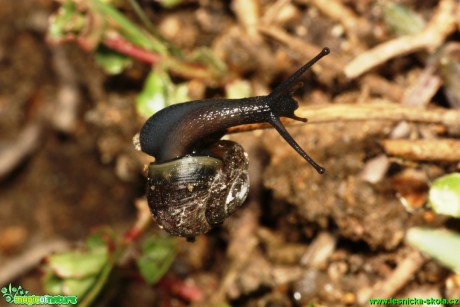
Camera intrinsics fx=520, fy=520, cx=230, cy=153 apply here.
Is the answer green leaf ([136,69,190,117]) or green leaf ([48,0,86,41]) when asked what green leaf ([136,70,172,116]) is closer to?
green leaf ([136,69,190,117])

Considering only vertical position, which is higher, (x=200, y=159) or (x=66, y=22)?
(x=66, y=22)

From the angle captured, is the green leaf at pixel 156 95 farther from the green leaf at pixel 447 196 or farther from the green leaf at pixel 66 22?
the green leaf at pixel 447 196

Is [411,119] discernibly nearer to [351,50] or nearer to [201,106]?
[351,50]

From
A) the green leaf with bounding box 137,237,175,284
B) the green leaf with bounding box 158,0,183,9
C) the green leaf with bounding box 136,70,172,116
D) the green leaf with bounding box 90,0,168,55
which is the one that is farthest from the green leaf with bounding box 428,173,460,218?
the green leaf with bounding box 158,0,183,9

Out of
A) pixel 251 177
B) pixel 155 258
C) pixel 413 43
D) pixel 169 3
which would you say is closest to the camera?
pixel 413 43

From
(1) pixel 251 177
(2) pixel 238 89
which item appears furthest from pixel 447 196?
(2) pixel 238 89

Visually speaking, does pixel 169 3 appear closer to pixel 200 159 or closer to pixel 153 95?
pixel 153 95

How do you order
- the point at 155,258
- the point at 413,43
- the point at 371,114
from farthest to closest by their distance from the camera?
the point at 155,258
the point at 413,43
the point at 371,114
